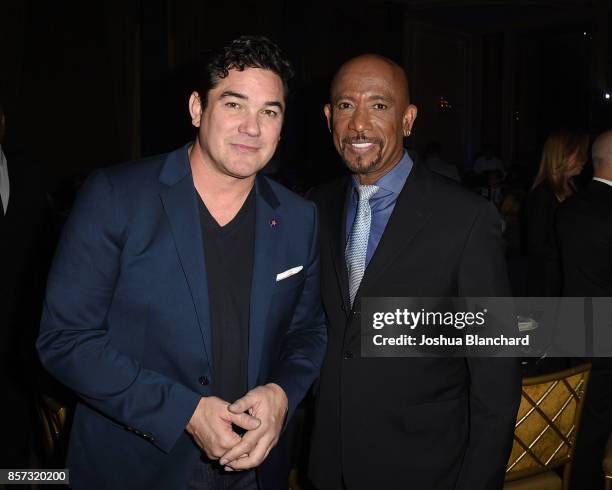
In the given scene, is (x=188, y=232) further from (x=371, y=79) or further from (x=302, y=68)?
(x=302, y=68)

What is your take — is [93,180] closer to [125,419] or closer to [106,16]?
[125,419]

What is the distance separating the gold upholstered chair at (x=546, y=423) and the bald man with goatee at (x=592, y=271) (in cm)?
51

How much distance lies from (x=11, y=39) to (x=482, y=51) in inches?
424

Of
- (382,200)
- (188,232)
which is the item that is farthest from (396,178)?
(188,232)

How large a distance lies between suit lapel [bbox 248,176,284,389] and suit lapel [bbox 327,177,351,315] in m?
0.25

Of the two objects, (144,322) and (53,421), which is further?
(53,421)

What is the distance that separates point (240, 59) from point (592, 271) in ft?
7.13

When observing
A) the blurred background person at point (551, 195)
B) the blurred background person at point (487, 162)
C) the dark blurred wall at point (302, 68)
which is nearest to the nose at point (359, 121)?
the blurred background person at point (551, 195)

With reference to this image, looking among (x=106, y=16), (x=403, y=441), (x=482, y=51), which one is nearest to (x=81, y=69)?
(x=106, y=16)

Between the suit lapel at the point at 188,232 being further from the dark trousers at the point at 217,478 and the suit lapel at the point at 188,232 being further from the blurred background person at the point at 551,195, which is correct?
the blurred background person at the point at 551,195

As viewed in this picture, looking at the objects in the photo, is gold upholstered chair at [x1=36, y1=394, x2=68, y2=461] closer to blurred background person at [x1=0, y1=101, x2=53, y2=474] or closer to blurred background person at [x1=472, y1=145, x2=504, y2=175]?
blurred background person at [x1=0, y1=101, x2=53, y2=474]

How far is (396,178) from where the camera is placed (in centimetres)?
195

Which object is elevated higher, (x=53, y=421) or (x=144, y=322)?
(x=144, y=322)

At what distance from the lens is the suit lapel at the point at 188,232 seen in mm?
1481
